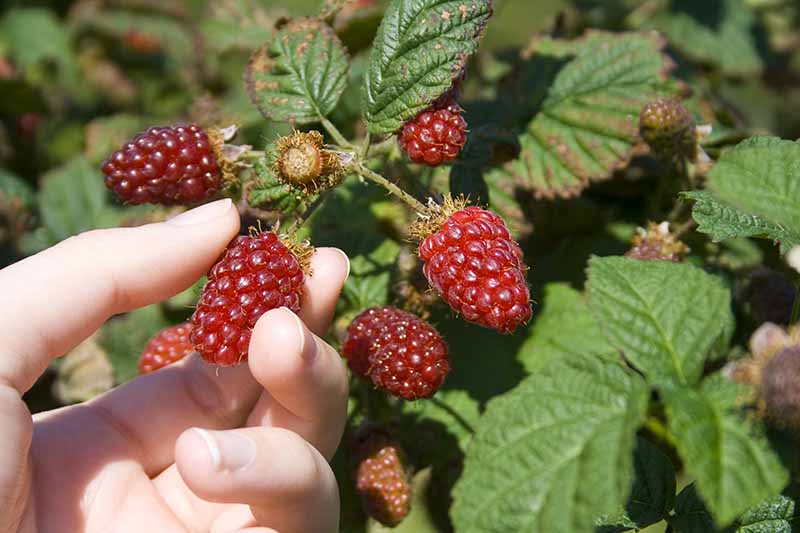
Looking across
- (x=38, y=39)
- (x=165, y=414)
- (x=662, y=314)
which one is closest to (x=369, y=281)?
(x=165, y=414)

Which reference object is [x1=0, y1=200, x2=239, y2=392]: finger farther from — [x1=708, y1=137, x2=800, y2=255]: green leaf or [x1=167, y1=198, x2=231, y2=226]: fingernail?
[x1=708, y1=137, x2=800, y2=255]: green leaf

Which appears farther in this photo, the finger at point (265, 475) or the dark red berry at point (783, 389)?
the finger at point (265, 475)

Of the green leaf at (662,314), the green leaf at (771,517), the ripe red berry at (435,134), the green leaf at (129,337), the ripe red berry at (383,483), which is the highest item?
the ripe red berry at (435,134)

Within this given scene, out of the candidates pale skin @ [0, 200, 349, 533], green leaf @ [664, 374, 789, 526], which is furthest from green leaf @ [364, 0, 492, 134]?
green leaf @ [664, 374, 789, 526]

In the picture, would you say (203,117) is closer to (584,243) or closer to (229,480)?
(584,243)

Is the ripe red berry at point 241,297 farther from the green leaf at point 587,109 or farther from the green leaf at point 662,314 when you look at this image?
the green leaf at point 587,109

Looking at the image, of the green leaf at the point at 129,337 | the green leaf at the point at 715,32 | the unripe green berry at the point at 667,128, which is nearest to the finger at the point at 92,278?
the green leaf at the point at 129,337

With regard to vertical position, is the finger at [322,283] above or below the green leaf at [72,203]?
above
